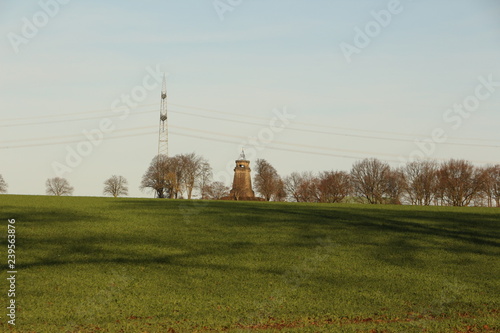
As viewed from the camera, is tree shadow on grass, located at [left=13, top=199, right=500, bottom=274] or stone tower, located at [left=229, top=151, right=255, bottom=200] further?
stone tower, located at [left=229, top=151, right=255, bottom=200]

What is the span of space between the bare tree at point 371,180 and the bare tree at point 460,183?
38.8 feet

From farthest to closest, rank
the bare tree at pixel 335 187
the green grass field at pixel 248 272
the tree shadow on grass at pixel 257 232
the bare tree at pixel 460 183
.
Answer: the bare tree at pixel 335 187 → the bare tree at pixel 460 183 → the tree shadow on grass at pixel 257 232 → the green grass field at pixel 248 272

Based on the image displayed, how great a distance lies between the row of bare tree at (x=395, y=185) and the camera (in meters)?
103

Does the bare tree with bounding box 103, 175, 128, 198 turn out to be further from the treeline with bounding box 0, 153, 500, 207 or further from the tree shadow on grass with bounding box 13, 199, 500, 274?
the tree shadow on grass with bounding box 13, 199, 500, 274

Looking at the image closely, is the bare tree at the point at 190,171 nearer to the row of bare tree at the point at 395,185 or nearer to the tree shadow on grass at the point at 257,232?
the row of bare tree at the point at 395,185

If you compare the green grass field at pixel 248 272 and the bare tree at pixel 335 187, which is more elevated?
the bare tree at pixel 335 187

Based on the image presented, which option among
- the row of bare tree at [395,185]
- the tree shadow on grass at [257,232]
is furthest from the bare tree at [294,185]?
the tree shadow on grass at [257,232]

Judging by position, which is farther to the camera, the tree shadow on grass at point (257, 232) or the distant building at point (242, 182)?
the distant building at point (242, 182)

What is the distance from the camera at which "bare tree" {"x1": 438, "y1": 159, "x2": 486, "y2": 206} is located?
101369 mm

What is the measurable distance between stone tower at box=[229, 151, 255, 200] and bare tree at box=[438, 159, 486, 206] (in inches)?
1642

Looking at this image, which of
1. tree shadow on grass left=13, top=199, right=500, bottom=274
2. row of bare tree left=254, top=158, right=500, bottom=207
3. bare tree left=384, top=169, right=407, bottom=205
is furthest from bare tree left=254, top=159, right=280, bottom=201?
tree shadow on grass left=13, top=199, right=500, bottom=274

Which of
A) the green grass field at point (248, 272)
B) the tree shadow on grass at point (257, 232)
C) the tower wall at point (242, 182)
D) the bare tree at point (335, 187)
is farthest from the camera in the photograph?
the tower wall at point (242, 182)

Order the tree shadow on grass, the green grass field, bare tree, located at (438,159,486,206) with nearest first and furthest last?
the green grass field
the tree shadow on grass
bare tree, located at (438,159,486,206)

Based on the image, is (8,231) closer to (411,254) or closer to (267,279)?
(267,279)
